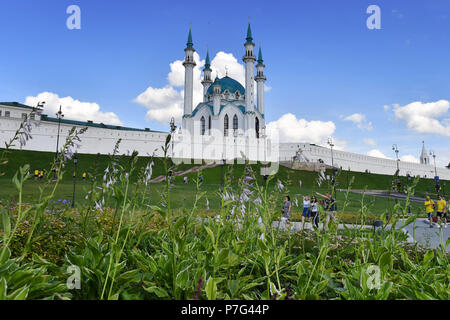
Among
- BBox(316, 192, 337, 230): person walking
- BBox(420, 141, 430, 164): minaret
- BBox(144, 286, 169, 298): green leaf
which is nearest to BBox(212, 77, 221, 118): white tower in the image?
BBox(316, 192, 337, 230): person walking

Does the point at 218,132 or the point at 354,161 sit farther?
the point at 354,161

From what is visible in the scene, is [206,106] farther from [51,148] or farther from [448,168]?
[448,168]

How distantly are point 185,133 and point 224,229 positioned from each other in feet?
192

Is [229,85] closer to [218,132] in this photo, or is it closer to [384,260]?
[218,132]

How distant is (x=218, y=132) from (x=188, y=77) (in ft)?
44.3

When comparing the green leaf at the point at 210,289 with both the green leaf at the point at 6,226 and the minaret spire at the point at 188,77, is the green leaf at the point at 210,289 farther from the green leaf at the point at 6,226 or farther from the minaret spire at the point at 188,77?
the minaret spire at the point at 188,77

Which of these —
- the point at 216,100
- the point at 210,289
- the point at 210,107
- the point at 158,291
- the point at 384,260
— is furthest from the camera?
the point at 210,107

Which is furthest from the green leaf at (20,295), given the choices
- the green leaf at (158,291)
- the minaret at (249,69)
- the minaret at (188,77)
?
the minaret at (249,69)

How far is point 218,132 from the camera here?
203 ft

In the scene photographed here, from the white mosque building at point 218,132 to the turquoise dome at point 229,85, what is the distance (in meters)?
0.25

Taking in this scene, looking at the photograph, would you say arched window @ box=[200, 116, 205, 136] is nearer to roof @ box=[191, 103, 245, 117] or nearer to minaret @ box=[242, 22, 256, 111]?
roof @ box=[191, 103, 245, 117]

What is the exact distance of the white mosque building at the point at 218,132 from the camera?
5722 centimetres

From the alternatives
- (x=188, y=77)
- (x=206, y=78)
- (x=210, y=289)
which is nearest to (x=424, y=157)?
(x=206, y=78)
